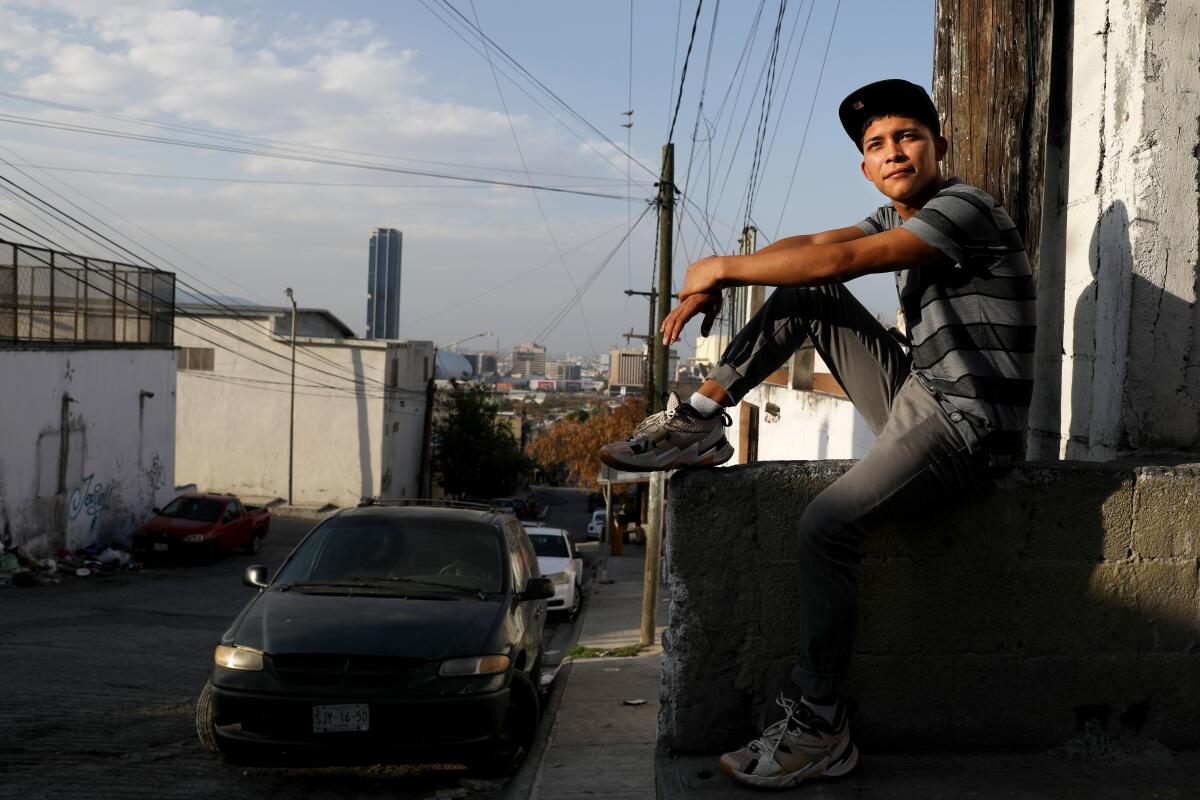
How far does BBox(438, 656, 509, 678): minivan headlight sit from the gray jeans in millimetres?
2959

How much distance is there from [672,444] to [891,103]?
1221mm

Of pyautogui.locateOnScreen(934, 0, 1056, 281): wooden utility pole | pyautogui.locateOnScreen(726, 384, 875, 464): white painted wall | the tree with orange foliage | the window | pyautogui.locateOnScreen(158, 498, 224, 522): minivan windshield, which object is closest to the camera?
pyautogui.locateOnScreen(934, 0, 1056, 281): wooden utility pole

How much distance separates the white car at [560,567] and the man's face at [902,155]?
12.0 m

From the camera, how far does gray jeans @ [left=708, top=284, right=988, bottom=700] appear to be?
A: 3.09m

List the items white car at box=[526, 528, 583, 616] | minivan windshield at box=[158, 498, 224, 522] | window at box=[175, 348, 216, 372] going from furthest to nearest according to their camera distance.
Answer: window at box=[175, 348, 216, 372]
minivan windshield at box=[158, 498, 224, 522]
white car at box=[526, 528, 583, 616]

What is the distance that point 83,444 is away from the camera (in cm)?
2256

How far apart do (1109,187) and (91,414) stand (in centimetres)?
2281

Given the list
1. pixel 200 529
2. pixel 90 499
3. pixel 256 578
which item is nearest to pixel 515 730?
pixel 256 578

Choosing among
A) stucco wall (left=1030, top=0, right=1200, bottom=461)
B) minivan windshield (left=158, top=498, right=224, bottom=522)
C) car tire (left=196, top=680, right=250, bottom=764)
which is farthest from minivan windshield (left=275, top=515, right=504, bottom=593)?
minivan windshield (left=158, top=498, right=224, bottom=522)

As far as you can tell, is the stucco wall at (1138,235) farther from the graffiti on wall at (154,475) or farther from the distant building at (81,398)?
the graffiti on wall at (154,475)

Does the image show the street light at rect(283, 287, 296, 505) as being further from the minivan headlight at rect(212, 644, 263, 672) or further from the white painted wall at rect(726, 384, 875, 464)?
the minivan headlight at rect(212, 644, 263, 672)

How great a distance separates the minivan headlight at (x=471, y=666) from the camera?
575cm

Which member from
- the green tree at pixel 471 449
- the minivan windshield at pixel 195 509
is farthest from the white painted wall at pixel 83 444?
the green tree at pixel 471 449

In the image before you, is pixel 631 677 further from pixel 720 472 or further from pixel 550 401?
pixel 550 401
